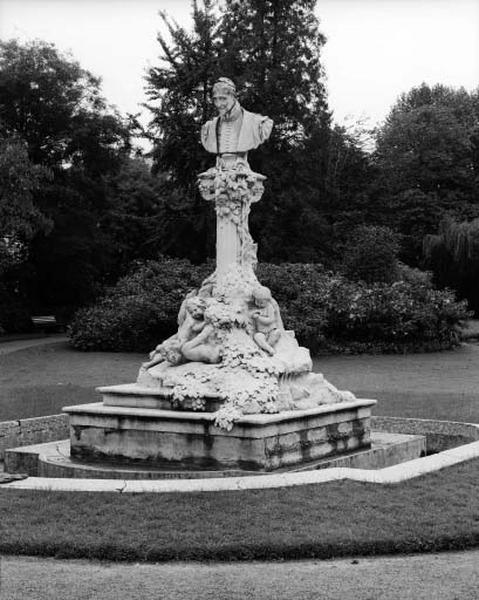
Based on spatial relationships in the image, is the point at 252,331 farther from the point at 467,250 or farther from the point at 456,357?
the point at 467,250

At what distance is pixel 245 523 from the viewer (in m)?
7.37

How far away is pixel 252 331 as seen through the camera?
37.7 ft

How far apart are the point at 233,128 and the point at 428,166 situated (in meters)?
39.0

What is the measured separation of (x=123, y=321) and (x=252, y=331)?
1683 cm

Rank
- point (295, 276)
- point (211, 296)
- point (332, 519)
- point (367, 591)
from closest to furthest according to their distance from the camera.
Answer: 1. point (367, 591)
2. point (332, 519)
3. point (211, 296)
4. point (295, 276)

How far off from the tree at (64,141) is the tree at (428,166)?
1458cm

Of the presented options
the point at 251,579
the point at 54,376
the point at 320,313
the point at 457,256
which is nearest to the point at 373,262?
the point at 320,313

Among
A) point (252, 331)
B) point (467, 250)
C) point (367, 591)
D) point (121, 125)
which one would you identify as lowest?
point (367, 591)

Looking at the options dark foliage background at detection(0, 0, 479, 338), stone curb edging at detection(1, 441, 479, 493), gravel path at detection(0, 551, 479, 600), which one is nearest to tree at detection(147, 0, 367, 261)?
dark foliage background at detection(0, 0, 479, 338)

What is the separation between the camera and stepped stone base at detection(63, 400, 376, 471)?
10008mm

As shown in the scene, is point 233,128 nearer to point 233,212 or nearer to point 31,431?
point 233,212

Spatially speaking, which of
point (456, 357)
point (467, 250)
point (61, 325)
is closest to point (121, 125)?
point (61, 325)

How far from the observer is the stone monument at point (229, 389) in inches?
401

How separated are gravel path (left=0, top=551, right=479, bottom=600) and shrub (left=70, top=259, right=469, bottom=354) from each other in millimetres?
19511
